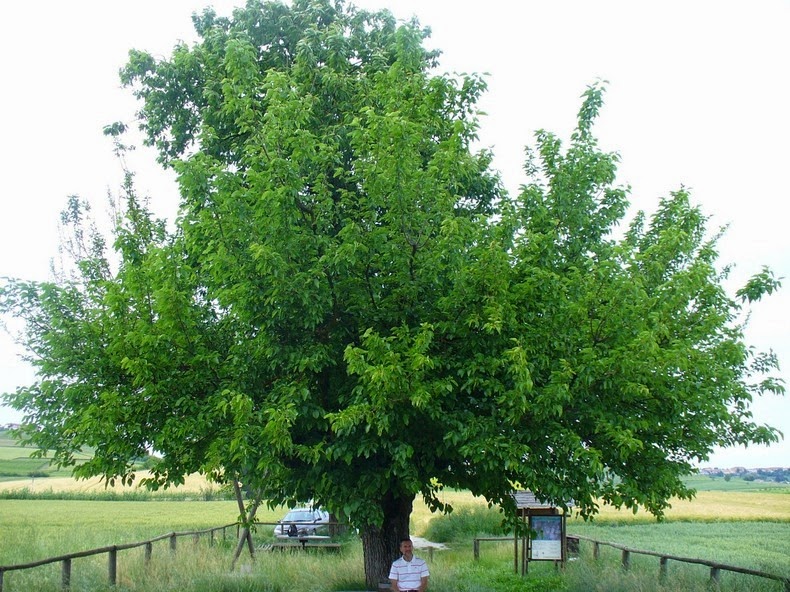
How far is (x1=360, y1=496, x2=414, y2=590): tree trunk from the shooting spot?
13.7 meters

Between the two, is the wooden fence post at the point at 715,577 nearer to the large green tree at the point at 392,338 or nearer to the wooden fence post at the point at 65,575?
the large green tree at the point at 392,338

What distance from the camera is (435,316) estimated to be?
1103 centimetres

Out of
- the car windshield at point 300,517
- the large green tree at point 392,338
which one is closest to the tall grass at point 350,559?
the car windshield at point 300,517

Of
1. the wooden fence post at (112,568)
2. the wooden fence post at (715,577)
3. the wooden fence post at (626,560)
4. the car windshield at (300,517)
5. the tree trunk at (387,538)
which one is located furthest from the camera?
the car windshield at (300,517)

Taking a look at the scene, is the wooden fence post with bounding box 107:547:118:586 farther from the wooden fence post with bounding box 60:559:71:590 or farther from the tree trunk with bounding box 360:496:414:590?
the tree trunk with bounding box 360:496:414:590

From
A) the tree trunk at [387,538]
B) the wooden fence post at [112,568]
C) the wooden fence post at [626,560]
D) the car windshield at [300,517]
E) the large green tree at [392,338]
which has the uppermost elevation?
the large green tree at [392,338]

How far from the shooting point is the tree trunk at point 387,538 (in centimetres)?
1370

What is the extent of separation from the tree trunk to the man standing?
2797 millimetres

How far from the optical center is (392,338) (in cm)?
990

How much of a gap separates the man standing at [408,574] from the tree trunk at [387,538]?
2797 millimetres

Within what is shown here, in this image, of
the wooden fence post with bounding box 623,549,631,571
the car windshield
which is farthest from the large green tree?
the car windshield

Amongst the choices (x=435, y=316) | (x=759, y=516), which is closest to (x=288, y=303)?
(x=435, y=316)

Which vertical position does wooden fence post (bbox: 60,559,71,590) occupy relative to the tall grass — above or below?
above

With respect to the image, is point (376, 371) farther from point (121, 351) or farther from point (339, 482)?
point (121, 351)
